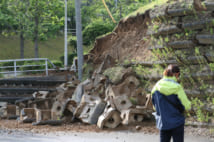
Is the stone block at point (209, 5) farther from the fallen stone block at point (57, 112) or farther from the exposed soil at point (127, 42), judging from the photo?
the fallen stone block at point (57, 112)

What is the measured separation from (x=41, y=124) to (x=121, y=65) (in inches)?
141

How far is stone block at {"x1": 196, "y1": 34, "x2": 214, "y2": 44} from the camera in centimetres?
838

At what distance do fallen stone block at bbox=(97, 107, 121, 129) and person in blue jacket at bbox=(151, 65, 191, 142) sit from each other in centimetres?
444

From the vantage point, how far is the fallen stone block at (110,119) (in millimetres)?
9617

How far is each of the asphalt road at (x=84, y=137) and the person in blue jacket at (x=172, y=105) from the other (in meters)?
2.91

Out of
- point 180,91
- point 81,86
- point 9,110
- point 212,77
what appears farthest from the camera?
point 9,110

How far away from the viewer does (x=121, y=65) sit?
12172mm

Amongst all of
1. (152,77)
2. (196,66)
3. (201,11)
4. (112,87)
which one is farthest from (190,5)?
(112,87)

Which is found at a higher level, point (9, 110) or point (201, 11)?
point (201, 11)

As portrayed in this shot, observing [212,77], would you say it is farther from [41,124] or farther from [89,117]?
[41,124]

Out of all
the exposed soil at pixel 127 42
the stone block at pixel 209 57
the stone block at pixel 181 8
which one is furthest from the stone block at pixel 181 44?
the exposed soil at pixel 127 42

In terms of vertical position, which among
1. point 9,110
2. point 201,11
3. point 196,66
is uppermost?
point 201,11

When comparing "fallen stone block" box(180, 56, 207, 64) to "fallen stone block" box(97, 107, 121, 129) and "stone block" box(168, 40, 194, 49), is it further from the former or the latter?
"fallen stone block" box(97, 107, 121, 129)

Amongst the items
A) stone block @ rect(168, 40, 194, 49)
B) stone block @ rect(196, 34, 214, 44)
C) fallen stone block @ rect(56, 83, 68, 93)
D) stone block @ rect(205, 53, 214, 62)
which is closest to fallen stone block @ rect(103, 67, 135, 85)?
stone block @ rect(168, 40, 194, 49)
